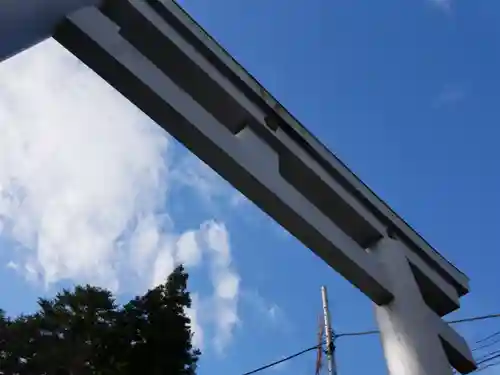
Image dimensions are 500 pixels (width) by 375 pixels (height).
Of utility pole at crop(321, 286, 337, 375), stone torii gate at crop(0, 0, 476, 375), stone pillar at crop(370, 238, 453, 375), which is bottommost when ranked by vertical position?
stone pillar at crop(370, 238, 453, 375)

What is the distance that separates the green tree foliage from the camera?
8.55 meters

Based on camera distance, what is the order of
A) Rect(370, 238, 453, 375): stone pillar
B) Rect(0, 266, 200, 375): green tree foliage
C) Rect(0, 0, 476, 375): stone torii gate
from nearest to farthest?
Rect(0, 0, 476, 375): stone torii gate, Rect(370, 238, 453, 375): stone pillar, Rect(0, 266, 200, 375): green tree foliage

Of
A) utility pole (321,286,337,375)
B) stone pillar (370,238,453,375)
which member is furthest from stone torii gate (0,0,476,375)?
utility pole (321,286,337,375)

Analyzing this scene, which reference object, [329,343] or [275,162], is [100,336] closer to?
[329,343]

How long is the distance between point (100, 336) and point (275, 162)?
7.34 m

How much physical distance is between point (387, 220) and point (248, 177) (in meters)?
0.89

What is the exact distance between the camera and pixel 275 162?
228 cm

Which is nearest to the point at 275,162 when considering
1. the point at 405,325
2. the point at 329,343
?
the point at 405,325

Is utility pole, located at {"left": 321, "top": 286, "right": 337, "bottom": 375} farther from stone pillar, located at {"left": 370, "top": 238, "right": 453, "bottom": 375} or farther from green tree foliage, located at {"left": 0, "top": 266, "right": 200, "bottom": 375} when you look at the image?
stone pillar, located at {"left": 370, "top": 238, "right": 453, "bottom": 375}

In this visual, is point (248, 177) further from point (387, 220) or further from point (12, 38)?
point (12, 38)

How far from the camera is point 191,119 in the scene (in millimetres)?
2004

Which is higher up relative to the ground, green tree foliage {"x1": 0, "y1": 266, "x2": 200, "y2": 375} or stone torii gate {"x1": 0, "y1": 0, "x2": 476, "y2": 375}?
green tree foliage {"x1": 0, "y1": 266, "x2": 200, "y2": 375}

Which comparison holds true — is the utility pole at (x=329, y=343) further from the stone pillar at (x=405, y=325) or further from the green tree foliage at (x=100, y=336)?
Answer: the stone pillar at (x=405, y=325)

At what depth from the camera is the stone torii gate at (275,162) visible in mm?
1901
